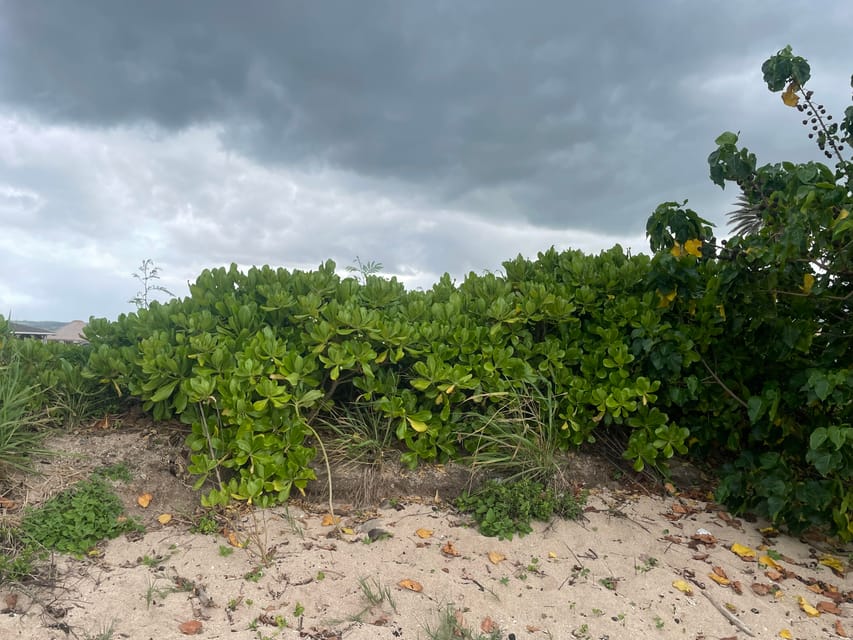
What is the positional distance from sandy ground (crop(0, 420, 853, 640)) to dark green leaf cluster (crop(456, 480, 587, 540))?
72mm

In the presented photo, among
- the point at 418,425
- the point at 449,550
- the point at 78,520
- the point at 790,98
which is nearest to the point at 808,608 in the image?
the point at 449,550

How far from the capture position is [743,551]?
4.09m

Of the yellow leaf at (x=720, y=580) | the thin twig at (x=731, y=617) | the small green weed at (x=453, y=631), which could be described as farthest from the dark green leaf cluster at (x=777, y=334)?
the small green weed at (x=453, y=631)

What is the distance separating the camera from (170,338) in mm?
4570

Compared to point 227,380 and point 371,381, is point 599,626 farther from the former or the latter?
point 227,380

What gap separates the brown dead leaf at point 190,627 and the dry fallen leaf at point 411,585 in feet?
3.43

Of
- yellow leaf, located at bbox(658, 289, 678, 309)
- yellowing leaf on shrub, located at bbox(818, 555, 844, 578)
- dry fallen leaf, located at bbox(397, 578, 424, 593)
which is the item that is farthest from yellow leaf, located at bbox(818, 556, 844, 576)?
dry fallen leaf, located at bbox(397, 578, 424, 593)

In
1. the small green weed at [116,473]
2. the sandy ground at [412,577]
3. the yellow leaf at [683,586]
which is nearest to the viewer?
the sandy ground at [412,577]

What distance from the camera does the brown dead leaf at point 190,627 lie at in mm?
2996

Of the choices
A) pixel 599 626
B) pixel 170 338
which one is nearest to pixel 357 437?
pixel 170 338

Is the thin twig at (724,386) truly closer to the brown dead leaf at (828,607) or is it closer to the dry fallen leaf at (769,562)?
the dry fallen leaf at (769,562)

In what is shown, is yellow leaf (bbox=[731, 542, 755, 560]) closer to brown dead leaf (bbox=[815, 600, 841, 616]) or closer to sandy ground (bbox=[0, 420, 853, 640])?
sandy ground (bbox=[0, 420, 853, 640])

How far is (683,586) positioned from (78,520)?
3.68 m

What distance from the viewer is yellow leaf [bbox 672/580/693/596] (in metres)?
3.52
